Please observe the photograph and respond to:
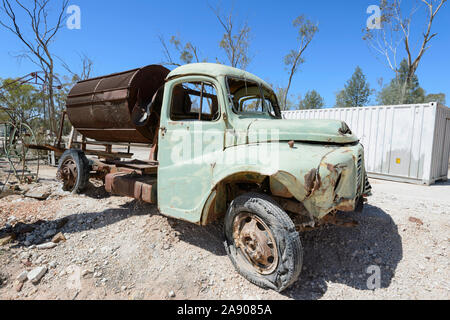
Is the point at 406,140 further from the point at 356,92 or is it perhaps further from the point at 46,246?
the point at 356,92

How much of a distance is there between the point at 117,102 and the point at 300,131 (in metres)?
3.18

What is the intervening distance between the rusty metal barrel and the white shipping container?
295 inches

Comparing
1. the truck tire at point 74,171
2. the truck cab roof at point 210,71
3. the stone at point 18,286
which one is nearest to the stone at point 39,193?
the truck tire at point 74,171

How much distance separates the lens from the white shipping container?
7.23 m

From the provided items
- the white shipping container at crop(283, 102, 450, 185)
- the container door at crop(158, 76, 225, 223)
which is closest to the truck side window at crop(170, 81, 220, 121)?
the container door at crop(158, 76, 225, 223)

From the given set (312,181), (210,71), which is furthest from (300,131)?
(210,71)

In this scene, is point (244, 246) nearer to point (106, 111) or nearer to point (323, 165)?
point (323, 165)

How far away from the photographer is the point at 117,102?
13.7 feet

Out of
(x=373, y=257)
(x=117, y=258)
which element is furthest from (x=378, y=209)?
(x=117, y=258)

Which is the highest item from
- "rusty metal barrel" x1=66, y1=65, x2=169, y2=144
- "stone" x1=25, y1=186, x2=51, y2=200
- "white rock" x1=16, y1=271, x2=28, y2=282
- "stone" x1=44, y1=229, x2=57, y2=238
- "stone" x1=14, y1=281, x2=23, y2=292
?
"rusty metal barrel" x1=66, y1=65, x2=169, y2=144

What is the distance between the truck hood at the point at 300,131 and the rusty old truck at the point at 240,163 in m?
0.01

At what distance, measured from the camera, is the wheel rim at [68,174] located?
5.39 m

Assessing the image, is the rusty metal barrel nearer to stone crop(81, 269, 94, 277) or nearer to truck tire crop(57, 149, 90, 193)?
truck tire crop(57, 149, 90, 193)
